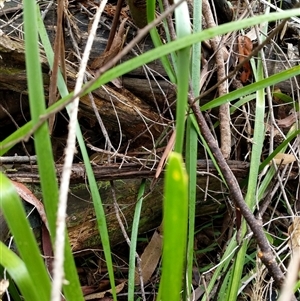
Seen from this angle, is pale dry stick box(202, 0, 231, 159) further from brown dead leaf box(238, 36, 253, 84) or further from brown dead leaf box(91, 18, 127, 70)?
brown dead leaf box(91, 18, 127, 70)

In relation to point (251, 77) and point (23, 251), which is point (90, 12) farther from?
point (23, 251)

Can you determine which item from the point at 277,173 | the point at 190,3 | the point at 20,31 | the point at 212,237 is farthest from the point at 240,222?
the point at 20,31

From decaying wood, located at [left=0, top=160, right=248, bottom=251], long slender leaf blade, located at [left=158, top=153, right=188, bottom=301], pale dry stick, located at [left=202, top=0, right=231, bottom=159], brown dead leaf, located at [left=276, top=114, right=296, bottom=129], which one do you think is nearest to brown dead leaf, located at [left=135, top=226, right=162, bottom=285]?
decaying wood, located at [left=0, top=160, right=248, bottom=251]

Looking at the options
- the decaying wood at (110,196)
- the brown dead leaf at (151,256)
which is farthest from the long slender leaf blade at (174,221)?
the brown dead leaf at (151,256)

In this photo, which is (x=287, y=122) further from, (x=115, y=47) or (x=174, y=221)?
(x=174, y=221)

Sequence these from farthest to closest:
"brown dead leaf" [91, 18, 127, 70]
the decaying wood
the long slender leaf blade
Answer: "brown dead leaf" [91, 18, 127, 70], the decaying wood, the long slender leaf blade

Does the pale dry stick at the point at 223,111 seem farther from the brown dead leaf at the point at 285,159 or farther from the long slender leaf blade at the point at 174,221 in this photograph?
the long slender leaf blade at the point at 174,221

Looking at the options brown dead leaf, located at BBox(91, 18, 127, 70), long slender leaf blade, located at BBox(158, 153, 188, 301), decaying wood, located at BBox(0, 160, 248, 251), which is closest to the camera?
long slender leaf blade, located at BBox(158, 153, 188, 301)

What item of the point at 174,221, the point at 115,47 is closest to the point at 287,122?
the point at 115,47

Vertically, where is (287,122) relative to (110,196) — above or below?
above
